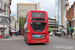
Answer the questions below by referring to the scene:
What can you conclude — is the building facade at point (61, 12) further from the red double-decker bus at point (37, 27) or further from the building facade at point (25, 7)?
the red double-decker bus at point (37, 27)

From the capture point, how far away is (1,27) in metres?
33.8

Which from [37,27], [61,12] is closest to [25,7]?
[61,12]

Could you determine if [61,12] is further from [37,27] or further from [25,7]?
[37,27]

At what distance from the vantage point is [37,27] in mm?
14500

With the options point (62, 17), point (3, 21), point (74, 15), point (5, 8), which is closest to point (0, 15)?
point (3, 21)

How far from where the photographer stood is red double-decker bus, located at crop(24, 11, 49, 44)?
46.9 feet

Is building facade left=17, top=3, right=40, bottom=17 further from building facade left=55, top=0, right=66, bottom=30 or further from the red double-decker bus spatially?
the red double-decker bus

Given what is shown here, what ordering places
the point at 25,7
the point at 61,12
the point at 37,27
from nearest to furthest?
the point at 37,27, the point at 25,7, the point at 61,12

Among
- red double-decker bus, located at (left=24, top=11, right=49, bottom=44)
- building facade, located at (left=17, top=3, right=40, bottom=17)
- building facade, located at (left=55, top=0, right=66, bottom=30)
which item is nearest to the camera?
red double-decker bus, located at (left=24, top=11, right=49, bottom=44)

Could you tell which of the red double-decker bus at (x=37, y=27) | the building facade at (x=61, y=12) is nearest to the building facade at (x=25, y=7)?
the building facade at (x=61, y=12)

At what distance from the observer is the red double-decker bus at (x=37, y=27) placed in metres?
14.3

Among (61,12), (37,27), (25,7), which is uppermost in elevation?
(25,7)

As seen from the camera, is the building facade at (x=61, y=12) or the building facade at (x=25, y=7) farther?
the building facade at (x=61, y=12)

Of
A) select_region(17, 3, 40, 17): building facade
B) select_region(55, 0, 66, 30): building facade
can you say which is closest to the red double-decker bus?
select_region(17, 3, 40, 17): building facade
